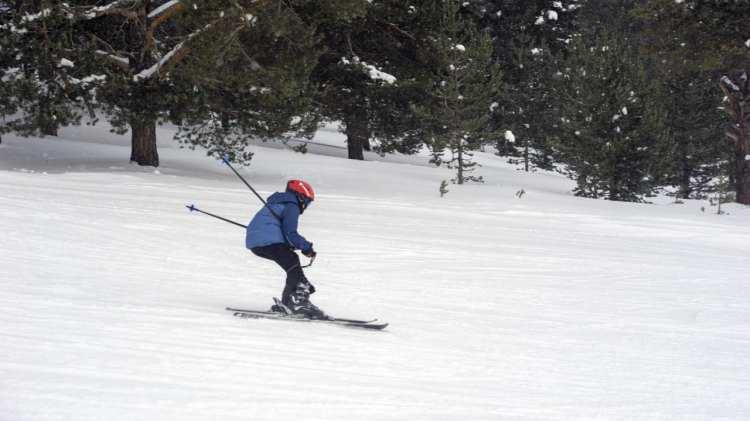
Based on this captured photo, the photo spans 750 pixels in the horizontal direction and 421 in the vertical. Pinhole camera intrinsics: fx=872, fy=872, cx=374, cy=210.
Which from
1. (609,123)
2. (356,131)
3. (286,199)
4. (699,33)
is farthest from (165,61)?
(609,123)

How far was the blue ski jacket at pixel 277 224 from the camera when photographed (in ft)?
26.5

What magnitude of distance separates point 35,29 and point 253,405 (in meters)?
16.3

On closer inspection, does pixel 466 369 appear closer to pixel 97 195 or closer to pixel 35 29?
pixel 97 195

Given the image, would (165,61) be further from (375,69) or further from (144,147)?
(375,69)

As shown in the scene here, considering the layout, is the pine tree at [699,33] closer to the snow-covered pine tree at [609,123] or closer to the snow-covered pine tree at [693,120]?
the snow-covered pine tree at [609,123]

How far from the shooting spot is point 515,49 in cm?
3700

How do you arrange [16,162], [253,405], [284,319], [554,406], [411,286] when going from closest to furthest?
[253,405], [554,406], [284,319], [411,286], [16,162]

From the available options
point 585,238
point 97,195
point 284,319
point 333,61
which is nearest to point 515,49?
point 333,61

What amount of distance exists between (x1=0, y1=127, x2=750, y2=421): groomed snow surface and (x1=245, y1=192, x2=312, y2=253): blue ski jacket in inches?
31.5

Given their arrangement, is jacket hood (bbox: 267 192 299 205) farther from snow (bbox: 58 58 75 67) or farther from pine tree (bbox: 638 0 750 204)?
pine tree (bbox: 638 0 750 204)

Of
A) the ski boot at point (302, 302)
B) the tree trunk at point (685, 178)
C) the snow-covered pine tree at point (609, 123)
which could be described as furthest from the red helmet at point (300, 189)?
the tree trunk at point (685, 178)

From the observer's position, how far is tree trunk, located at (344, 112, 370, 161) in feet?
92.6

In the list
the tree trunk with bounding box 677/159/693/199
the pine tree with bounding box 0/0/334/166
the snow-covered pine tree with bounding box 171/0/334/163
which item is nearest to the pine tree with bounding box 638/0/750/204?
the snow-covered pine tree with bounding box 171/0/334/163

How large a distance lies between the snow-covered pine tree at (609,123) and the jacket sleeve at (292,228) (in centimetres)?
2010
